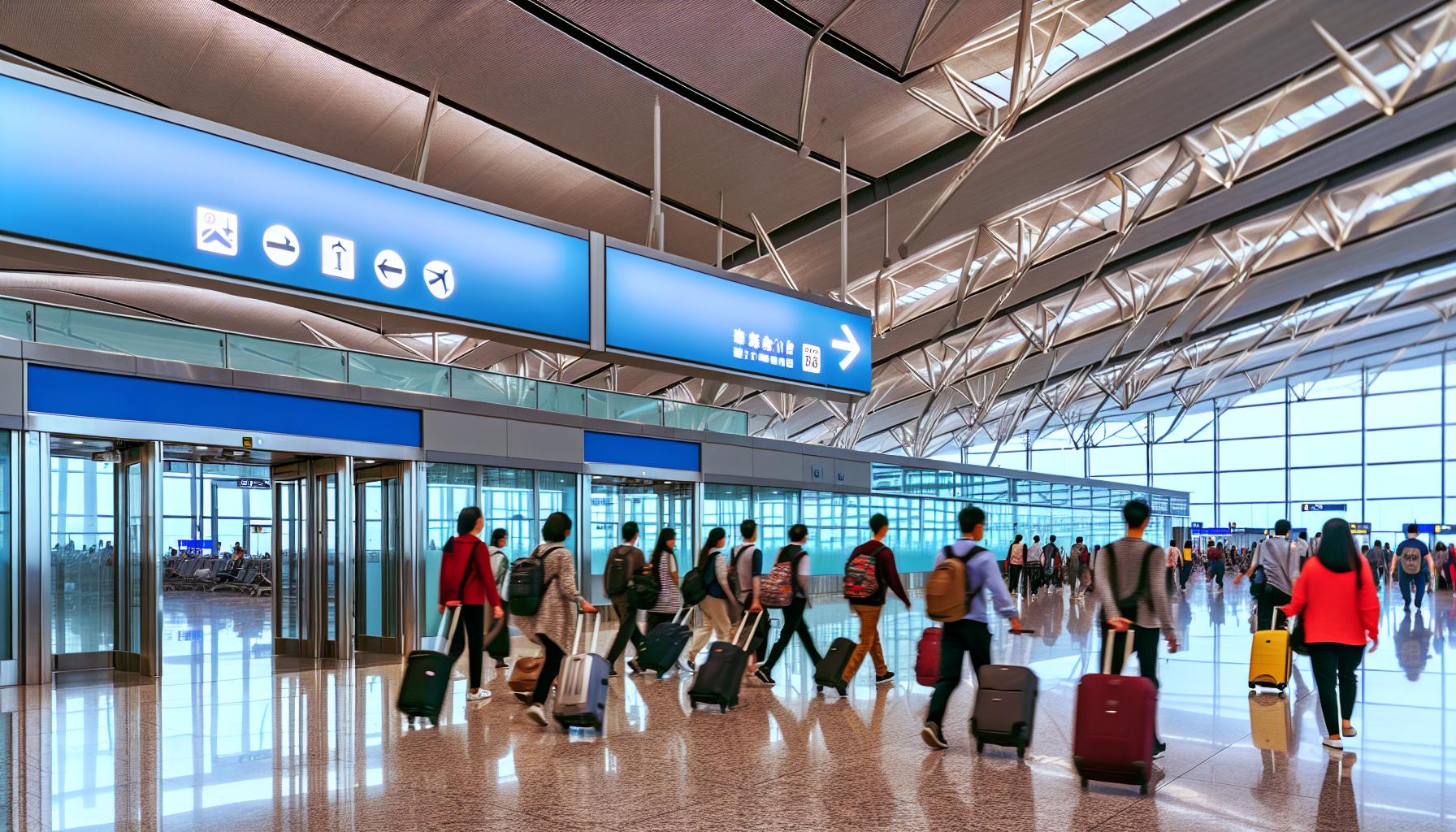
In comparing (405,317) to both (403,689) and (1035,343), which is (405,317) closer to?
(403,689)

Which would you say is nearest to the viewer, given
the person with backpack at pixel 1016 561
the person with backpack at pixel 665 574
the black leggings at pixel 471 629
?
the black leggings at pixel 471 629

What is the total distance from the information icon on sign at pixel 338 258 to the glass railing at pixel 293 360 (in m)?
5.83

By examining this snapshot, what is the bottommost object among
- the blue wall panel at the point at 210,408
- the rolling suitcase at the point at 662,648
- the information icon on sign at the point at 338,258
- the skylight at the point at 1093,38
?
the rolling suitcase at the point at 662,648

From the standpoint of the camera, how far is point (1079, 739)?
5488mm

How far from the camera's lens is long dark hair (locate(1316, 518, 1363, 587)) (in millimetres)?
6492

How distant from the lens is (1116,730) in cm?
538

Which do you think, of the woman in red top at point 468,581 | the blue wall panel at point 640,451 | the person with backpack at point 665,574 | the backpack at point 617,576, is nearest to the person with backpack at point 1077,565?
the blue wall panel at point 640,451

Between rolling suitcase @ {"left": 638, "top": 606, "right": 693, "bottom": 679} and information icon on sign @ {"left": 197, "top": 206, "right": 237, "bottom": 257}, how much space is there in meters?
5.74

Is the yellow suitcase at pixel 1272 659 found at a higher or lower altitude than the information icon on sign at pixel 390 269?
lower

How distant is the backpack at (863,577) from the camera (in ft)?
27.8

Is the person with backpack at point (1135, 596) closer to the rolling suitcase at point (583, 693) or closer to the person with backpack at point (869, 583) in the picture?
the person with backpack at point (869, 583)

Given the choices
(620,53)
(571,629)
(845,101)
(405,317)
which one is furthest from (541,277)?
(845,101)

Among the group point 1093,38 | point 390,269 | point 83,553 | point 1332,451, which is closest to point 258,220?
point 390,269

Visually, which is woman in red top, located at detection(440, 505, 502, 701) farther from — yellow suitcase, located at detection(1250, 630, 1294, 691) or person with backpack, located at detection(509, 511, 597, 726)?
yellow suitcase, located at detection(1250, 630, 1294, 691)
